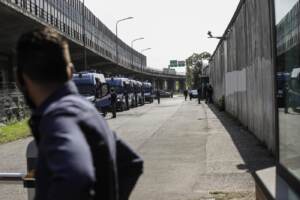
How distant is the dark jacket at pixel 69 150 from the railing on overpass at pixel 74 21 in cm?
3587

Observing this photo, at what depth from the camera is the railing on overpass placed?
176 ft

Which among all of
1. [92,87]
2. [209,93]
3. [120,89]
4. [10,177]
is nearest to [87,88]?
[92,87]

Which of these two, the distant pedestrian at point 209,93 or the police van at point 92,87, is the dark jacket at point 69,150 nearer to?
the police van at point 92,87

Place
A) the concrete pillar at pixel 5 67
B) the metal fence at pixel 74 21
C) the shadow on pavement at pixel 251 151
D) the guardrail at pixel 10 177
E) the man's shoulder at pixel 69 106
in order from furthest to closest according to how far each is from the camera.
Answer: the concrete pillar at pixel 5 67
the metal fence at pixel 74 21
the shadow on pavement at pixel 251 151
the guardrail at pixel 10 177
the man's shoulder at pixel 69 106

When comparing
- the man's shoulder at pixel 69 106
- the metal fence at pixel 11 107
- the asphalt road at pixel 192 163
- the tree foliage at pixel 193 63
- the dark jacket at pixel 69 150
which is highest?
the tree foliage at pixel 193 63

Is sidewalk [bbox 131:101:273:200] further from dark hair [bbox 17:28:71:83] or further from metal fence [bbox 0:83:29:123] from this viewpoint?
metal fence [bbox 0:83:29:123]

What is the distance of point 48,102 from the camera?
2496 millimetres

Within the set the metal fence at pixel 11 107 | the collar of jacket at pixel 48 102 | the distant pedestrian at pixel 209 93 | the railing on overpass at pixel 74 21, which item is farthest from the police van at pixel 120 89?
the collar of jacket at pixel 48 102

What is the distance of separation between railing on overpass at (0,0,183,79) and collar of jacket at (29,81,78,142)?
35.8 meters

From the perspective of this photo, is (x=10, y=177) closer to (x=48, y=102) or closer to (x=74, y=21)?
(x=48, y=102)

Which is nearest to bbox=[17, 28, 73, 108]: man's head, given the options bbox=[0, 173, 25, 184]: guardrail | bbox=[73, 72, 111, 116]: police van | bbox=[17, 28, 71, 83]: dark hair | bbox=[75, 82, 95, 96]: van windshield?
bbox=[17, 28, 71, 83]: dark hair

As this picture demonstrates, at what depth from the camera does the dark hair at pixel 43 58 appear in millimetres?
2445

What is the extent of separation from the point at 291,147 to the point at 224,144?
12.4 metres

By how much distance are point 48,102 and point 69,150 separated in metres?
0.31
